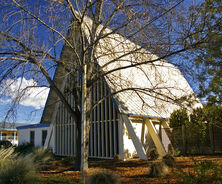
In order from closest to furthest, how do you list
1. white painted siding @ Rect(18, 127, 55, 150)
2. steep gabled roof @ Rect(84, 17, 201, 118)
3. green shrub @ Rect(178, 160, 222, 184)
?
green shrub @ Rect(178, 160, 222, 184)
steep gabled roof @ Rect(84, 17, 201, 118)
white painted siding @ Rect(18, 127, 55, 150)

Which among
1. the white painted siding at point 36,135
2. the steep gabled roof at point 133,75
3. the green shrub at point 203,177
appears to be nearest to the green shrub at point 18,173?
the green shrub at point 203,177

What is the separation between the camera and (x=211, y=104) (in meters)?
8.32

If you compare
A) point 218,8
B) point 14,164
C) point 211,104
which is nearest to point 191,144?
point 211,104

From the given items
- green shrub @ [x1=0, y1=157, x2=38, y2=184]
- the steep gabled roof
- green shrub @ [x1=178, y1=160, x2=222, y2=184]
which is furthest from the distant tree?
green shrub @ [x1=0, y1=157, x2=38, y2=184]

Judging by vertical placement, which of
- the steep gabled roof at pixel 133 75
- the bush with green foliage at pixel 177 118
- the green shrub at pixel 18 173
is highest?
the steep gabled roof at pixel 133 75

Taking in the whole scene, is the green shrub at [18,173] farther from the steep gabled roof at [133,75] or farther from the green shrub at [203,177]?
the steep gabled roof at [133,75]

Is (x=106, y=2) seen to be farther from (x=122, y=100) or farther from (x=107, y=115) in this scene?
(x=107, y=115)

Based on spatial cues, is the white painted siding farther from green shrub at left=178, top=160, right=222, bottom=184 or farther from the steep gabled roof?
green shrub at left=178, top=160, right=222, bottom=184

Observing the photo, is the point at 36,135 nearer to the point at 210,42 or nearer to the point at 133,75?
the point at 133,75

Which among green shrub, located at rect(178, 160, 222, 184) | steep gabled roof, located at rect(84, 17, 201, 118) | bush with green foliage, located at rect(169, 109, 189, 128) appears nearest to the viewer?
green shrub, located at rect(178, 160, 222, 184)

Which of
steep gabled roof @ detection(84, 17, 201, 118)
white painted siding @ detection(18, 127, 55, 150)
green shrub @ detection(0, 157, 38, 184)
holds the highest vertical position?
steep gabled roof @ detection(84, 17, 201, 118)

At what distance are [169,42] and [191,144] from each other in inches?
340

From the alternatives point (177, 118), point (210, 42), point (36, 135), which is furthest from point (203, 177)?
point (36, 135)

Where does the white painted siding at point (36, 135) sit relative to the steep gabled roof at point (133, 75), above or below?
below
